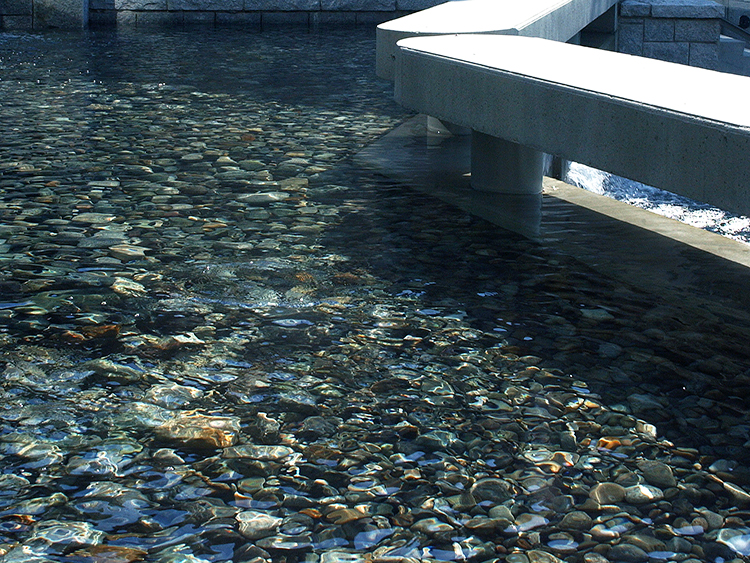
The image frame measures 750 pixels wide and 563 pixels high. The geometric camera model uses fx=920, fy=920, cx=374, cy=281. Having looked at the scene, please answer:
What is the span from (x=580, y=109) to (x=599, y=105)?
0.44 ft

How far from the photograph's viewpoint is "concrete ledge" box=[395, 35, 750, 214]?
11.0 feet

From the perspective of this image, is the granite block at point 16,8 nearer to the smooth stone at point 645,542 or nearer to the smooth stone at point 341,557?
the smooth stone at point 341,557

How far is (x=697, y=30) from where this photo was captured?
12.4 meters

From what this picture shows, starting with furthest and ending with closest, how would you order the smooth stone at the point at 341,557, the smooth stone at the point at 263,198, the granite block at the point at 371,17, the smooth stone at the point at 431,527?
the granite block at the point at 371,17, the smooth stone at the point at 263,198, the smooth stone at the point at 431,527, the smooth stone at the point at 341,557

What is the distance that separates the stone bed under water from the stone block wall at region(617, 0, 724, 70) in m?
8.14

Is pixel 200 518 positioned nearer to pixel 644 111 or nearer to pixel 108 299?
pixel 108 299

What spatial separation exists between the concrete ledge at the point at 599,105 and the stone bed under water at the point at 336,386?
57cm

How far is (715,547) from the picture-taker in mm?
2318

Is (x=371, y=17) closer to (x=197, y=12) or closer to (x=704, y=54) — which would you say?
(x=197, y=12)

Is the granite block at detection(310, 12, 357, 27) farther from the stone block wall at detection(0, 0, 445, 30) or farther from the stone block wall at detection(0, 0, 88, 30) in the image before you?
the stone block wall at detection(0, 0, 88, 30)

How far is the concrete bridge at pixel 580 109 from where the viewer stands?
11.1ft

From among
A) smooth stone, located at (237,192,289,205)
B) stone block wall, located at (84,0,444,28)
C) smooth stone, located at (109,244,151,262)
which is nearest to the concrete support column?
smooth stone, located at (237,192,289,205)

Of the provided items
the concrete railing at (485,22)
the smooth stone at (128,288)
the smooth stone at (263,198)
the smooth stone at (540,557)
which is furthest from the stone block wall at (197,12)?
the smooth stone at (540,557)

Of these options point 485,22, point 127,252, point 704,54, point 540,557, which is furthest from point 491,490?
point 704,54
